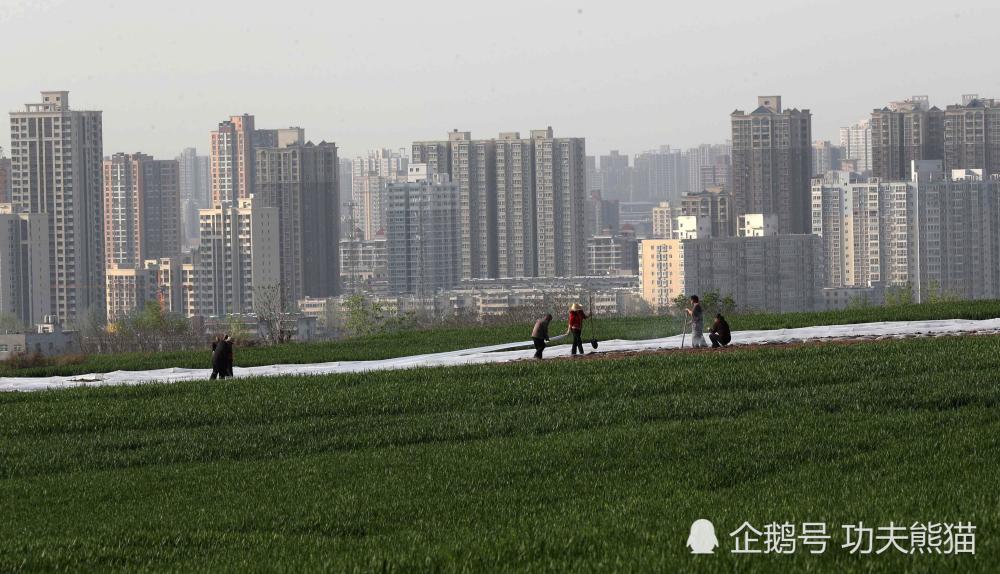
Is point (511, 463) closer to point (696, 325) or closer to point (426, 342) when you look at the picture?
point (696, 325)

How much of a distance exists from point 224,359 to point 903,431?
1865 centimetres

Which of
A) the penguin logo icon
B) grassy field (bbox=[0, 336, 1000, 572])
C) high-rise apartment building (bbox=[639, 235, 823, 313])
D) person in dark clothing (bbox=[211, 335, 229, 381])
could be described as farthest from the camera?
high-rise apartment building (bbox=[639, 235, 823, 313])

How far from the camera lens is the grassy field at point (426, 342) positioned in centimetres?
3803

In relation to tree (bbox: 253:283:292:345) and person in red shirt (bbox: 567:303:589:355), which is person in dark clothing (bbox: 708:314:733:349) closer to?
person in red shirt (bbox: 567:303:589:355)

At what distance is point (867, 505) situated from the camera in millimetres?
13023

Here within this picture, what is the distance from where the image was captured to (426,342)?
1656 inches

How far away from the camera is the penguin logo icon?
1125 centimetres

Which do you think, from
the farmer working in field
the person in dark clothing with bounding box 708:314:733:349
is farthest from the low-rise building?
the person in dark clothing with bounding box 708:314:733:349

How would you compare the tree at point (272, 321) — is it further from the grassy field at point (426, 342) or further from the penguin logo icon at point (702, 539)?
the penguin logo icon at point (702, 539)

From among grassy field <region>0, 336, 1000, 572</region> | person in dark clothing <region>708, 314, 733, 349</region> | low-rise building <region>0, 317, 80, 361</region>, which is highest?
person in dark clothing <region>708, 314, 733, 349</region>

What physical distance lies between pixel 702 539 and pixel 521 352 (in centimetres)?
2512

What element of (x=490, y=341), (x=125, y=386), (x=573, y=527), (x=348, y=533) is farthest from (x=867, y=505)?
(x=490, y=341)

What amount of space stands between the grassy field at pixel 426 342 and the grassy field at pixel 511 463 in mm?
10912

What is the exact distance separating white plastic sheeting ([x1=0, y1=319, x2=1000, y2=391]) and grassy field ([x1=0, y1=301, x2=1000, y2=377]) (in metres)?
1.27
